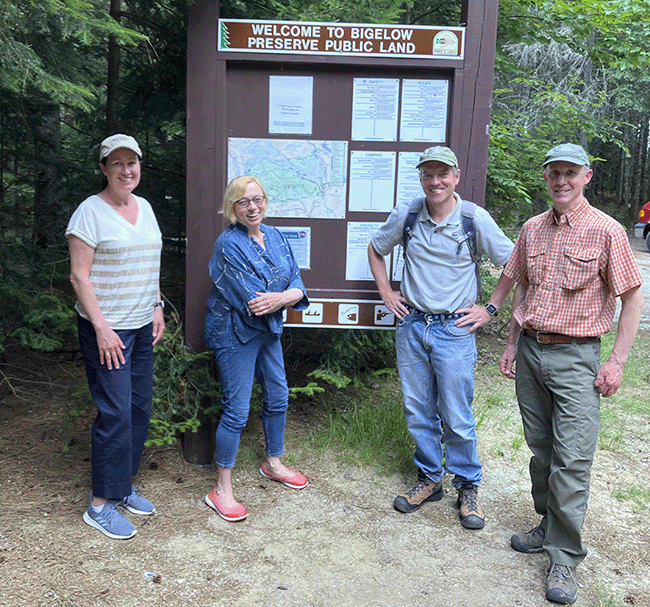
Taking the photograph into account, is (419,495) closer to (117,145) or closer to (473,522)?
(473,522)

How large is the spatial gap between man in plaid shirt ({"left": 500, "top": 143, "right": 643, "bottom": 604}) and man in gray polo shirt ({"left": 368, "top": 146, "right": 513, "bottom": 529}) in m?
0.46

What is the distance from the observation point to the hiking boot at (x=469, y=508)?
12.3 ft

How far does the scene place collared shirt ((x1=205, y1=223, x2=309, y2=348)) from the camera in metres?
3.61

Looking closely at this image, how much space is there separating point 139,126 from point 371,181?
2.43m

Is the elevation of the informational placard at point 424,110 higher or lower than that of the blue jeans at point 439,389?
higher

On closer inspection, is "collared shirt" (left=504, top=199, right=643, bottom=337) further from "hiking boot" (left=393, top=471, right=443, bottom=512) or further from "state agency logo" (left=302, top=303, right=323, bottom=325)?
"state agency logo" (left=302, top=303, right=323, bottom=325)

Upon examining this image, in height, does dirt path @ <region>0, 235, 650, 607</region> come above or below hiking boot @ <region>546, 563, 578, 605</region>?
below

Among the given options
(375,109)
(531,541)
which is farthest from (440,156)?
(531,541)

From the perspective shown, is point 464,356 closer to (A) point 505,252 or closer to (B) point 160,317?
(A) point 505,252

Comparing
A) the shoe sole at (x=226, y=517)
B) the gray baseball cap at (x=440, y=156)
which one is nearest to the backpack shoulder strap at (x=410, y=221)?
the gray baseball cap at (x=440, y=156)

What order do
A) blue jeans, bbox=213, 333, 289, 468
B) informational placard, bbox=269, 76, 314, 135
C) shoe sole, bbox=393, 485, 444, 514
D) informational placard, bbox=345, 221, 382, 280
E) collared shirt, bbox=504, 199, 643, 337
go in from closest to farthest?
collared shirt, bbox=504, 199, 643, 337
blue jeans, bbox=213, 333, 289, 468
shoe sole, bbox=393, 485, 444, 514
informational placard, bbox=269, 76, 314, 135
informational placard, bbox=345, 221, 382, 280

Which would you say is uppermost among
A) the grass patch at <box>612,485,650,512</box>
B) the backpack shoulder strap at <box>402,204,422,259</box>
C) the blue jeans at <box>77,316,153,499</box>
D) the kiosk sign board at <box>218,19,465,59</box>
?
the kiosk sign board at <box>218,19,465,59</box>

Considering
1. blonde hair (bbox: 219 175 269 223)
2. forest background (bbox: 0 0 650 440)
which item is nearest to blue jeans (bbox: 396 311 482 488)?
forest background (bbox: 0 0 650 440)

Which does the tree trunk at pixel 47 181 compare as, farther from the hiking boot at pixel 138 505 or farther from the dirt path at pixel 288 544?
the hiking boot at pixel 138 505
